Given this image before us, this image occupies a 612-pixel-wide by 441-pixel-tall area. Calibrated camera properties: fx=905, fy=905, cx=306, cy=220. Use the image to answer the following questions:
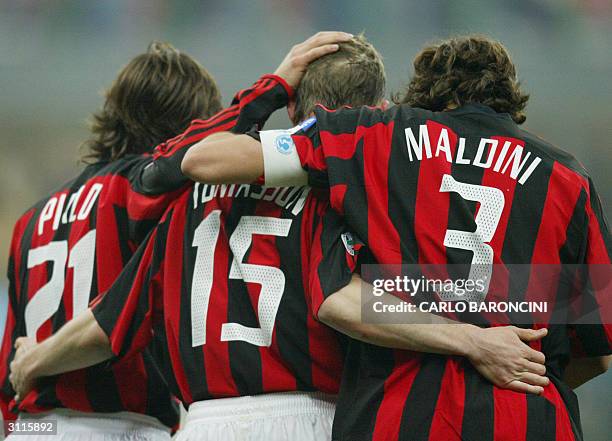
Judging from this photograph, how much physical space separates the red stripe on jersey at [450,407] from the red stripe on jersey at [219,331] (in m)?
0.60

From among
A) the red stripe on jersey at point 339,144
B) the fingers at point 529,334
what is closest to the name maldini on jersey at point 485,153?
the red stripe on jersey at point 339,144

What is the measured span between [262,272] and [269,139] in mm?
375

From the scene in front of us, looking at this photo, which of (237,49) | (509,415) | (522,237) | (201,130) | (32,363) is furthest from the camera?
(237,49)

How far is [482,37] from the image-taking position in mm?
2420

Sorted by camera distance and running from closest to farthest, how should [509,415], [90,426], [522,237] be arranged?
[509,415], [522,237], [90,426]

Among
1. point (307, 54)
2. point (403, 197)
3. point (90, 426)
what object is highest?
point (307, 54)

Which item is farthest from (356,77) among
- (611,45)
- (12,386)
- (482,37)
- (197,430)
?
(611,45)

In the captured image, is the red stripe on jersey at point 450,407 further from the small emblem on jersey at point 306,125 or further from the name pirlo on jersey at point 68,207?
the name pirlo on jersey at point 68,207

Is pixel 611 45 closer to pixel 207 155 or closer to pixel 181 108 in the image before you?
pixel 181 108

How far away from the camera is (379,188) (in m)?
2.19

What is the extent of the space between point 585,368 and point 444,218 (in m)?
0.66

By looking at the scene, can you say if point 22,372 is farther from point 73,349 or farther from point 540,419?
point 540,419

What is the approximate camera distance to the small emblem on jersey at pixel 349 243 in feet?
7.21

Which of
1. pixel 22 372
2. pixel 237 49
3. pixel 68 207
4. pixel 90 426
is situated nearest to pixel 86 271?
pixel 68 207
